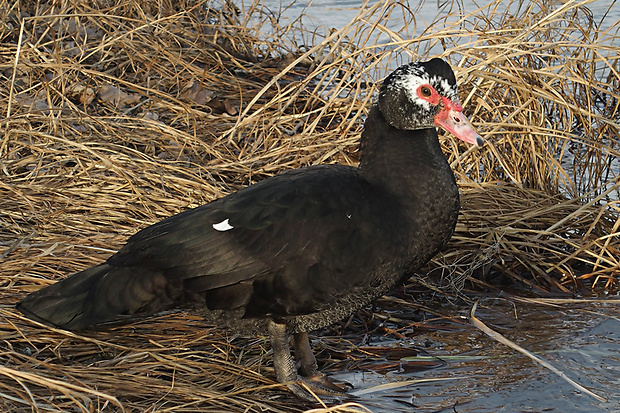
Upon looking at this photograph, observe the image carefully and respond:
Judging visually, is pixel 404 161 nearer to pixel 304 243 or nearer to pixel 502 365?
pixel 304 243

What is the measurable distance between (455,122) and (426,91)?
0.18 metres

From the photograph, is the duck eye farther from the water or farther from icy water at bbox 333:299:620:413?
Answer: the water

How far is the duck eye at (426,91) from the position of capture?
3.39 m

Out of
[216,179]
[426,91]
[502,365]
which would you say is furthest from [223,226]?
[216,179]

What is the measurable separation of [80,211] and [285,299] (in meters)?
1.69

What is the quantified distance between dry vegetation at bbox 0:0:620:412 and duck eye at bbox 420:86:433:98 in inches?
45.3

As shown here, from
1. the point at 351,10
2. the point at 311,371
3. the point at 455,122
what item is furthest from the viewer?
the point at 351,10

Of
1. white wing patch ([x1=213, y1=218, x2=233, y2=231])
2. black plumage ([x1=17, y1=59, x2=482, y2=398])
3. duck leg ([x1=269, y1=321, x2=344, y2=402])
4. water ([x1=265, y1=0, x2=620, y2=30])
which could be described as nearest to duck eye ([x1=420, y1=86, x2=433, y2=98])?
black plumage ([x1=17, y1=59, x2=482, y2=398])

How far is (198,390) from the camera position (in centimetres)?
317

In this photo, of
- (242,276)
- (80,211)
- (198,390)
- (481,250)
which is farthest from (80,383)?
(481,250)

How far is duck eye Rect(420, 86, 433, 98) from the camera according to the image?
133 inches

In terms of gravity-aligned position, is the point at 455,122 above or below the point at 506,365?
above

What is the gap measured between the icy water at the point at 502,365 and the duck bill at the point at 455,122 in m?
0.95

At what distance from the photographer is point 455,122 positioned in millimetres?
3434
